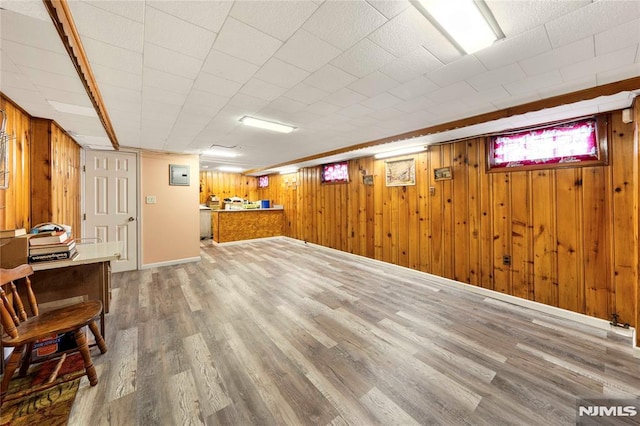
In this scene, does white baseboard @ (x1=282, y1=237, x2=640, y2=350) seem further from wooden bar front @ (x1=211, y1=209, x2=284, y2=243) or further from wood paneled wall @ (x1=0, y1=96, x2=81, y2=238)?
wood paneled wall @ (x1=0, y1=96, x2=81, y2=238)

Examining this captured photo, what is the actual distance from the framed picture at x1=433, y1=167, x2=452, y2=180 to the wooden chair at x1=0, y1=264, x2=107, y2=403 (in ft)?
14.4

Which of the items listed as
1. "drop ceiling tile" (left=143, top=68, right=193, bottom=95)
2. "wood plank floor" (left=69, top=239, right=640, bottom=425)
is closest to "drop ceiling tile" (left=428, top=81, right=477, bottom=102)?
"drop ceiling tile" (left=143, top=68, right=193, bottom=95)

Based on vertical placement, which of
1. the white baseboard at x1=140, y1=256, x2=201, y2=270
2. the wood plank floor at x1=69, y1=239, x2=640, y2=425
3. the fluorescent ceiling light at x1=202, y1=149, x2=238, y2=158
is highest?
the fluorescent ceiling light at x1=202, y1=149, x2=238, y2=158

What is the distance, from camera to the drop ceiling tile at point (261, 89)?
2.04m

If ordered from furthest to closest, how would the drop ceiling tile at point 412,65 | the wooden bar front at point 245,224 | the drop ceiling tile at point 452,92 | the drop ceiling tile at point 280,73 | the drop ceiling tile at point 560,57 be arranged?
the wooden bar front at point 245,224 → the drop ceiling tile at point 452,92 → the drop ceiling tile at point 280,73 → the drop ceiling tile at point 412,65 → the drop ceiling tile at point 560,57

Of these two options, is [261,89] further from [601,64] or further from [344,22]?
[601,64]

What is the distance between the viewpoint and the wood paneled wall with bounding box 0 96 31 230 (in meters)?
2.06

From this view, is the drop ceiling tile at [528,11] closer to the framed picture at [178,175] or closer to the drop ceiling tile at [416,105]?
the drop ceiling tile at [416,105]

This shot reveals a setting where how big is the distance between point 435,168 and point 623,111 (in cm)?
194

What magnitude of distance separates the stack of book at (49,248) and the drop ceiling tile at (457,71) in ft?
11.3

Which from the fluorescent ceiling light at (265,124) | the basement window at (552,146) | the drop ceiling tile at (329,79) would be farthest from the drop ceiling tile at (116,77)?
the basement window at (552,146)

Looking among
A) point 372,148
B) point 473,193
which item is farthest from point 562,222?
point 372,148

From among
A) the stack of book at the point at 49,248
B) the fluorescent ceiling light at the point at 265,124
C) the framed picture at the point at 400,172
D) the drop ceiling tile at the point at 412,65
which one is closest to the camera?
the drop ceiling tile at the point at 412,65

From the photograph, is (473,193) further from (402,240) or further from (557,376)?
(557,376)
